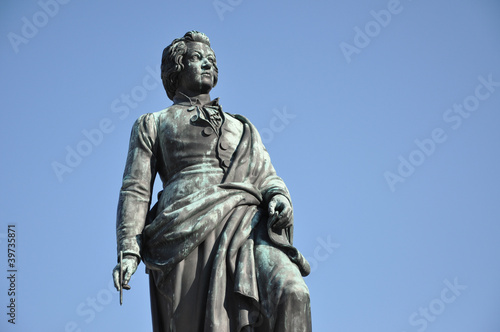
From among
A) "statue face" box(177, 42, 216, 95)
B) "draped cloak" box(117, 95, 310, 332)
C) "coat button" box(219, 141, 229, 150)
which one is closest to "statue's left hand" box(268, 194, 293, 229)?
"draped cloak" box(117, 95, 310, 332)

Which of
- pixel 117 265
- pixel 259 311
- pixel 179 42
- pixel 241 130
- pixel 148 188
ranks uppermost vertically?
pixel 179 42

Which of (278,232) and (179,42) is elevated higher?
(179,42)

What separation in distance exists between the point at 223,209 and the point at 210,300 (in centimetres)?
103

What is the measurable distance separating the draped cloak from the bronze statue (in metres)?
0.01

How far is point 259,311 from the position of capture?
8.99 metres

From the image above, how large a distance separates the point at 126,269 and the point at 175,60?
9.10 ft

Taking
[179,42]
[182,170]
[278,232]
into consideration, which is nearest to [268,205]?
[278,232]

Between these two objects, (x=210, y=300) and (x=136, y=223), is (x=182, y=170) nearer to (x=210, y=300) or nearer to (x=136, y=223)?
(x=136, y=223)

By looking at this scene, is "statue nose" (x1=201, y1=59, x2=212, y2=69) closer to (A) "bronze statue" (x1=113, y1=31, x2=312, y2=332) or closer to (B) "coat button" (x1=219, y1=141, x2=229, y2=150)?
(A) "bronze statue" (x1=113, y1=31, x2=312, y2=332)

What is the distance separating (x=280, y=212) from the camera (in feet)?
31.0

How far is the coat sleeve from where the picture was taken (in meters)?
9.45

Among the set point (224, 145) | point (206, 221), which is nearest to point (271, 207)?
point (206, 221)

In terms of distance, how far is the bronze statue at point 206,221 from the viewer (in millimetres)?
8969

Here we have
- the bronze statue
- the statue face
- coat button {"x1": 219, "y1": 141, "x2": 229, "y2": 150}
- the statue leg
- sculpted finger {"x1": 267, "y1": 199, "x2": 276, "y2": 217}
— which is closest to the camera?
the statue leg
